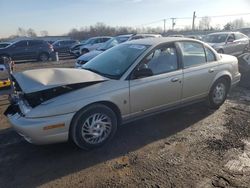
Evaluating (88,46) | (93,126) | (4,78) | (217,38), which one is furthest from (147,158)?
(88,46)

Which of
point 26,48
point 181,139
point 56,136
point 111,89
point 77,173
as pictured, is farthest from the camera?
point 26,48

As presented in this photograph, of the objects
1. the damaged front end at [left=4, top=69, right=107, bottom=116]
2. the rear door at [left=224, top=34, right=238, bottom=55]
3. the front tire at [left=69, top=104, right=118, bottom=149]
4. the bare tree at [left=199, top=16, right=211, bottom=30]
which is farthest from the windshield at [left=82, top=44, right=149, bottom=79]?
the bare tree at [left=199, top=16, right=211, bottom=30]

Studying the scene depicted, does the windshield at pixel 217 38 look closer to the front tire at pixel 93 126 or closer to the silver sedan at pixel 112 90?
the silver sedan at pixel 112 90

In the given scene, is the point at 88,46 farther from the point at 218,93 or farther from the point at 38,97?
the point at 38,97

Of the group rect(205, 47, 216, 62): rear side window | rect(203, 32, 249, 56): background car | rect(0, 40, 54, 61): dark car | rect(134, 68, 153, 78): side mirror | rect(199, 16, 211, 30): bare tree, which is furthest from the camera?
rect(199, 16, 211, 30): bare tree

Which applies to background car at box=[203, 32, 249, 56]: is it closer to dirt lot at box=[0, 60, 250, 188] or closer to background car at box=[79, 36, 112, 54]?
background car at box=[79, 36, 112, 54]

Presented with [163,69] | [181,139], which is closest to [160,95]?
[163,69]

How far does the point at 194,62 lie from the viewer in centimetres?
528

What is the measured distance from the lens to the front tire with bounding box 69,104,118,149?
154 inches

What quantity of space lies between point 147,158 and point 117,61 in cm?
185

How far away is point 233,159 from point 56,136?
8.45ft

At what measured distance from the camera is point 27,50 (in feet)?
61.3

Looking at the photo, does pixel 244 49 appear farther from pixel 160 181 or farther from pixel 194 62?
pixel 160 181

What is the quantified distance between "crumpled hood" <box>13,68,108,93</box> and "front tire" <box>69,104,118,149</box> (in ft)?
1.59
